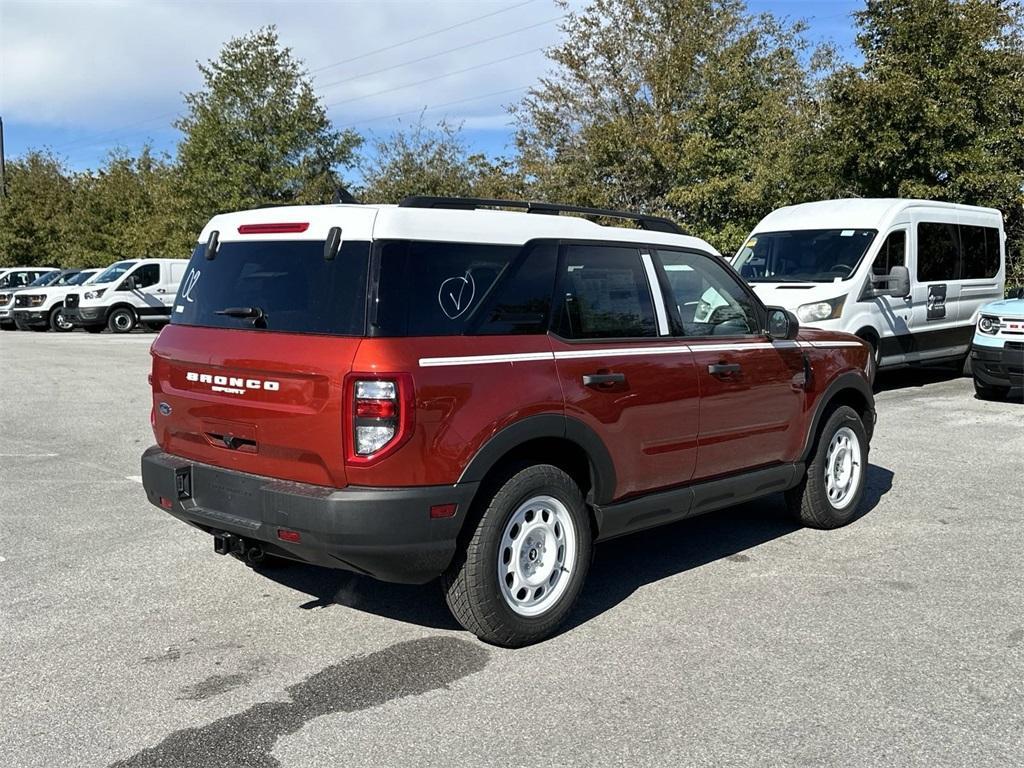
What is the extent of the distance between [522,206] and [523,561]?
1.77m

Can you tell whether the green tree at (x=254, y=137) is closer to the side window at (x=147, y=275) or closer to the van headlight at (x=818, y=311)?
the side window at (x=147, y=275)

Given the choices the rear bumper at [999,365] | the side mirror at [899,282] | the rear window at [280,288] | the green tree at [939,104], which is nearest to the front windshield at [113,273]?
the green tree at [939,104]

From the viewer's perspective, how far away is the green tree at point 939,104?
1619 centimetres

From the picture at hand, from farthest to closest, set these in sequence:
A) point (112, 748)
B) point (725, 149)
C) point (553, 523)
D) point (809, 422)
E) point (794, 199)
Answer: point (725, 149) < point (794, 199) < point (809, 422) < point (553, 523) < point (112, 748)

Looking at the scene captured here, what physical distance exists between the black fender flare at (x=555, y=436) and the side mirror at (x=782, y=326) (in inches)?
61.1

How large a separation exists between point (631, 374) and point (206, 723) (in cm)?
236

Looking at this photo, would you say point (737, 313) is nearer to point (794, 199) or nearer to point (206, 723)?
point (206, 723)

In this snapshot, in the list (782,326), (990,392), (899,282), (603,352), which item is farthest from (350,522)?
(990,392)

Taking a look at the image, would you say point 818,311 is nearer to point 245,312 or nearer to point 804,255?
point 804,255

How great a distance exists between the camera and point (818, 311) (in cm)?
1090

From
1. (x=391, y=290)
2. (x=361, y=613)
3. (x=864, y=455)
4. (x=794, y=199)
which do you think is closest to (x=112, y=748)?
(x=361, y=613)

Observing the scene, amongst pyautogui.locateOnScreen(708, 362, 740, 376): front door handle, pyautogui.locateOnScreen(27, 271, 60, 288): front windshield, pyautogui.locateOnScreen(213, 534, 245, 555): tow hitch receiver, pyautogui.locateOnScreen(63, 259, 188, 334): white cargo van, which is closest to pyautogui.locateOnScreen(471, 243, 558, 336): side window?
pyautogui.locateOnScreen(708, 362, 740, 376): front door handle

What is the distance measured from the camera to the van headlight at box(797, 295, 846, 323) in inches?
428

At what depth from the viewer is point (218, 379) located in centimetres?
421
